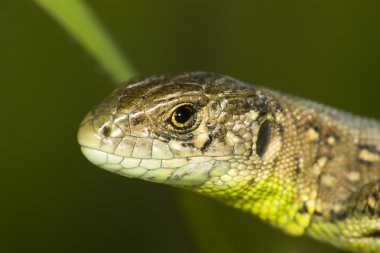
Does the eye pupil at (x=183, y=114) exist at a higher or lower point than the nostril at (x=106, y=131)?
higher

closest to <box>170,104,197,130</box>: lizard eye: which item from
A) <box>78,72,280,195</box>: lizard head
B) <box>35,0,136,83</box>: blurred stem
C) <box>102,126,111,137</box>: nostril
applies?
<box>78,72,280,195</box>: lizard head

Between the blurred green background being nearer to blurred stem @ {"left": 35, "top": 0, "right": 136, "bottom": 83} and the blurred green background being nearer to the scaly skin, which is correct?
blurred stem @ {"left": 35, "top": 0, "right": 136, "bottom": 83}

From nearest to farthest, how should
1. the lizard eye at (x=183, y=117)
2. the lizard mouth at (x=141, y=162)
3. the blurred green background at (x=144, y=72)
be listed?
1. the lizard mouth at (x=141, y=162)
2. the lizard eye at (x=183, y=117)
3. the blurred green background at (x=144, y=72)

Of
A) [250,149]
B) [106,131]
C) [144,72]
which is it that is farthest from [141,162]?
[144,72]

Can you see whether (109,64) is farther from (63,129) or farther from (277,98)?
(277,98)

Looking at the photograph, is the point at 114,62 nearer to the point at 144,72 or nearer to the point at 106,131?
the point at 106,131

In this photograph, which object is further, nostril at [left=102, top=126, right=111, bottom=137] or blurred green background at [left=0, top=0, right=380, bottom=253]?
blurred green background at [left=0, top=0, right=380, bottom=253]

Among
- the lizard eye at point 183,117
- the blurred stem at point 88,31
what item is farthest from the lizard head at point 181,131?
the blurred stem at point 88,31

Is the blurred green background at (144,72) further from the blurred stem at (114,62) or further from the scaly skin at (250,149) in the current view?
the scaly skin at (250,149)

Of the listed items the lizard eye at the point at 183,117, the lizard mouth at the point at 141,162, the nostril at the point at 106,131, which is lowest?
the lizard mouth at the point at 141,162
